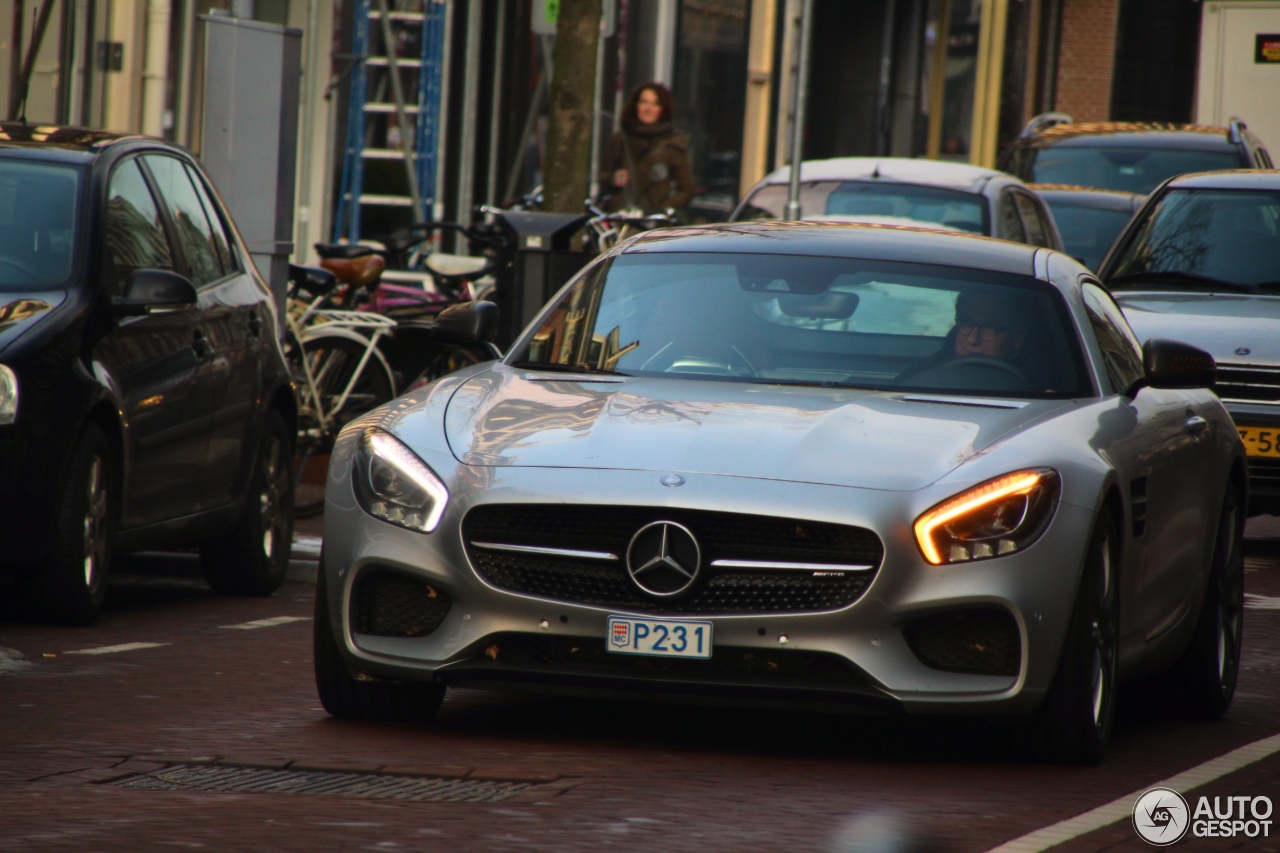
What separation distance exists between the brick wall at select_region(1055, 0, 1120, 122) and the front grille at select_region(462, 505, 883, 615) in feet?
154

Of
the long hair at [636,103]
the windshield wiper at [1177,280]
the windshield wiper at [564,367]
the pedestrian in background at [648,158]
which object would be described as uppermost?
the long hair at [636,103]

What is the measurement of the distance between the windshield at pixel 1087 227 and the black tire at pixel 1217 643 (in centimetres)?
1190

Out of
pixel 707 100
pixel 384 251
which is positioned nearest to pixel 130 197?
pixel 384 251

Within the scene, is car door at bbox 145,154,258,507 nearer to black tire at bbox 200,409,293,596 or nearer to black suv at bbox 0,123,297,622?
black suv at bbox 0,123,297,622

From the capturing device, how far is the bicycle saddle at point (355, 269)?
50.6 feet

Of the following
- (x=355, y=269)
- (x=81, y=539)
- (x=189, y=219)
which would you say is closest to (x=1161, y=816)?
(x=81, y=539)

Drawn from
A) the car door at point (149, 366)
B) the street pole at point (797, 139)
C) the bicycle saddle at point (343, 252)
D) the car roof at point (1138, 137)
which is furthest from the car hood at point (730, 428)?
the car roof at point (1138, 137)

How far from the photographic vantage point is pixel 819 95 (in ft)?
118

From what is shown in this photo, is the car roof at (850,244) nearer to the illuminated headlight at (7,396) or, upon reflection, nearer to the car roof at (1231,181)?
the illuminated headlight at (7,396)

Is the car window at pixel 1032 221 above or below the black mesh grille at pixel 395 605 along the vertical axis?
above

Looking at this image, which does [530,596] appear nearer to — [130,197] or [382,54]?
[130,197]

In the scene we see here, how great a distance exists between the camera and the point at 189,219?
34.3 ft

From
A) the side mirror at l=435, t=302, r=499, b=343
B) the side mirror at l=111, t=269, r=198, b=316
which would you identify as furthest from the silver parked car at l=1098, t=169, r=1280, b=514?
the side mirror at l=435, t=302, r=499, b=343

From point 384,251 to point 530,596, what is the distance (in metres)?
10.1
